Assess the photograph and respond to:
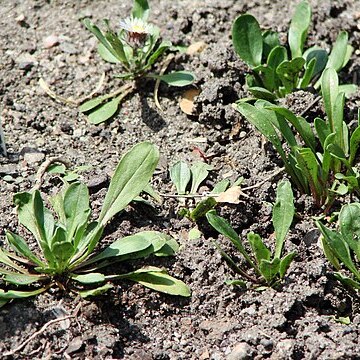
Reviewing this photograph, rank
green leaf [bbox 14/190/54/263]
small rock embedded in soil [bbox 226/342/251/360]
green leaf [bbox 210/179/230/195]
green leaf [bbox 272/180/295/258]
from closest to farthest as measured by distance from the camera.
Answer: small rock embedded in soil [bbox 226/342/251/360] → green leaf [bbox 14/190/54/263] → green leaf [bbox 272/180/295/258] → green leaf [bbox 210/179/230/195]

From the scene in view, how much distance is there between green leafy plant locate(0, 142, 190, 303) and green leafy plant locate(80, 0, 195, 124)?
0.69 meters

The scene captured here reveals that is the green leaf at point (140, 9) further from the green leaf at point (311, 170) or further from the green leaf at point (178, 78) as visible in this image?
the green leaf at point (311, 170)

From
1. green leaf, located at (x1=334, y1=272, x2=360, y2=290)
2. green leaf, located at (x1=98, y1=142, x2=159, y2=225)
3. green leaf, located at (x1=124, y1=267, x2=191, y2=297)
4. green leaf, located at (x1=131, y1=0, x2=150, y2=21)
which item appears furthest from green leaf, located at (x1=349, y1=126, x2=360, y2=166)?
green leaf, located at (x1=131, y1=0, x2=150, y2=21)

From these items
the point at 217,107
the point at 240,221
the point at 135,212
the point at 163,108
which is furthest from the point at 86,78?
the point at 240,221

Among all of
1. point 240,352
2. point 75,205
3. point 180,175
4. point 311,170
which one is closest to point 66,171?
point 75,205

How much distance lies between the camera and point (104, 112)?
3.70 meters

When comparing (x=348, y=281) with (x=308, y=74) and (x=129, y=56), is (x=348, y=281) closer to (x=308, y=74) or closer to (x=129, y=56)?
(x=308, y=74)

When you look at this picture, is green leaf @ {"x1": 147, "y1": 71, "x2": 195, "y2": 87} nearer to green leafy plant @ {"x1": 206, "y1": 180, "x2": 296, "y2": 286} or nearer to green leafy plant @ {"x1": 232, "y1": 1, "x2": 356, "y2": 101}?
green leafy plant @ {"x1": 232, "y1": 1, "x2": 356, "y2": 101}

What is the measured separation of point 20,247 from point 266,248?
3.06 ft

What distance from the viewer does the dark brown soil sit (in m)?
2.73

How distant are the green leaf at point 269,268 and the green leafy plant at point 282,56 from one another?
1.05 m

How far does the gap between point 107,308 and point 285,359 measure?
687 millimetres

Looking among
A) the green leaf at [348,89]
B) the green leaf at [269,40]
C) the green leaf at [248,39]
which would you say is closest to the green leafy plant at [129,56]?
the green leaf at [248,39]

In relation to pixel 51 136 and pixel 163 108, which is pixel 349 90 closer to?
pixel 163 108
